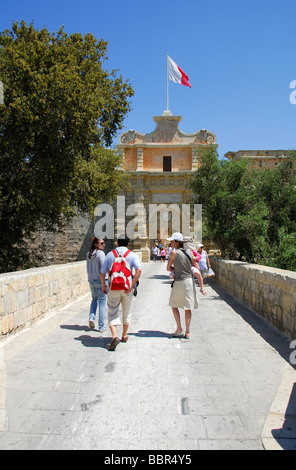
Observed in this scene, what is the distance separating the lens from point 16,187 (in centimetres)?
1386

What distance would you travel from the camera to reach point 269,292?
7566 millimetres

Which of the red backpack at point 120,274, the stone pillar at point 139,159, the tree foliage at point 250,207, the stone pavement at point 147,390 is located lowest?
the stone pavement at point 147,390

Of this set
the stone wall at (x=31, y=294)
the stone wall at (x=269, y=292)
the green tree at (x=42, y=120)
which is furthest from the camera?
the green tree at (x=42, y=120)

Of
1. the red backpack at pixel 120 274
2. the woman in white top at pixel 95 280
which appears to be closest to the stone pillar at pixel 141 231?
the woman in white top at pixel 95 280

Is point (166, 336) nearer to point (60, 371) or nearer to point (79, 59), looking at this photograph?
point (60, 371)

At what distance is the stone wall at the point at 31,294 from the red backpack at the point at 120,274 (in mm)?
1548

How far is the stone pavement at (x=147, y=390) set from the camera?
3.06 metres

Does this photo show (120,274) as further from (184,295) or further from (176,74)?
(176,74)

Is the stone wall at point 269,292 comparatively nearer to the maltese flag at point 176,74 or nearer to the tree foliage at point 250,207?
the tree foliage at point 250,207

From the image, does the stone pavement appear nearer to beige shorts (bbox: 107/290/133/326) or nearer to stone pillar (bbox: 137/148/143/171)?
beige shorts (bbox: 107/290/133/326)

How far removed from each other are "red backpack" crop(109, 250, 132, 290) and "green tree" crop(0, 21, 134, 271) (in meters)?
7.61

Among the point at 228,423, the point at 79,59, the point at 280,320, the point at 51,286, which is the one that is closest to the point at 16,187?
the point at 79,59
